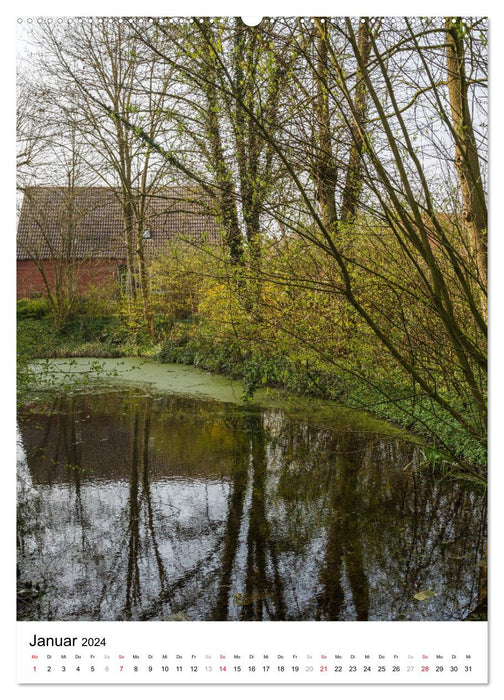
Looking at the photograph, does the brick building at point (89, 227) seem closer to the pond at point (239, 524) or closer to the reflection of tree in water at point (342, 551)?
the pond at point (239, 524)

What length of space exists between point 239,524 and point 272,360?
306cm

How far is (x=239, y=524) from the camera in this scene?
4547 millimetres

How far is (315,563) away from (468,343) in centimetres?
177

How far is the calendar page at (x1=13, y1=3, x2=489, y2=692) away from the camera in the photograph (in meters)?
2.43

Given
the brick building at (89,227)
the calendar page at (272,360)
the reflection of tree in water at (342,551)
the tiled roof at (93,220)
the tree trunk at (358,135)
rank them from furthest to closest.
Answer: the tiled roof at (93,220), the brick building at (89,227), the reflection of tree in water at (342,551), the tree trunk at (358,135), the calendar page at (272,360)

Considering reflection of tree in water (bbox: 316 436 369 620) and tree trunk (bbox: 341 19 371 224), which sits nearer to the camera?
tree trunk (bbox: 341 19 371 224)

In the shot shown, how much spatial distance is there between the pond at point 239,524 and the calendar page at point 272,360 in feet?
0.08

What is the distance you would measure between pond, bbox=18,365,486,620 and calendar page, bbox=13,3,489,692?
0.02 meters

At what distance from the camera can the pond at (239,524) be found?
10.9 feet
